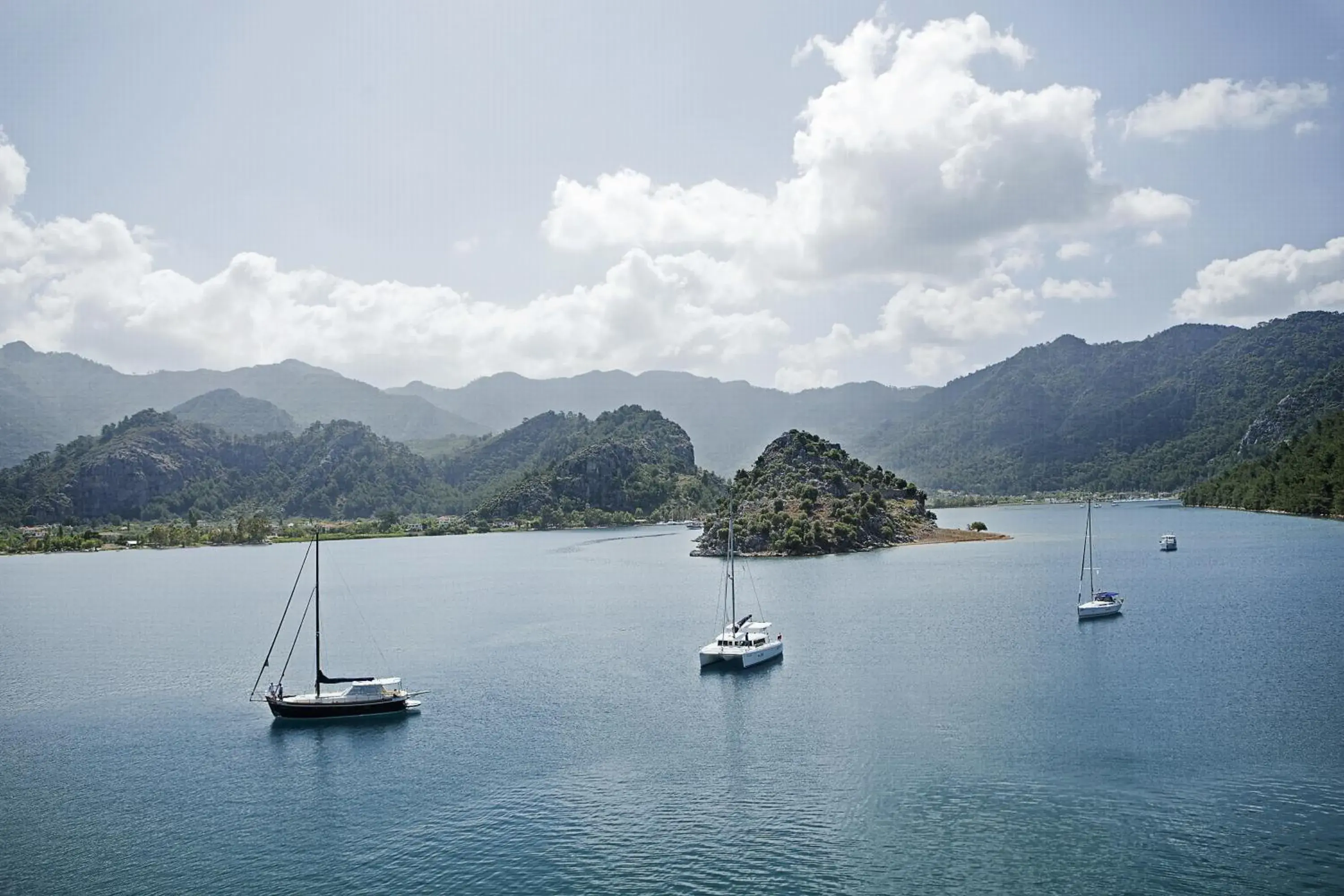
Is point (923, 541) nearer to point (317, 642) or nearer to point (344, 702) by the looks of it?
point (317, 642)

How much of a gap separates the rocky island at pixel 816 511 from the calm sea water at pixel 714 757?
6531 centimetres

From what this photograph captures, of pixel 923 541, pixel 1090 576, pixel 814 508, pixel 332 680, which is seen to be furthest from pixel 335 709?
pixel 923 541

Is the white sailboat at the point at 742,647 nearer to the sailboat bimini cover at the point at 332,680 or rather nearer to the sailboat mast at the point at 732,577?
the sailboat mast at the point at 732,577

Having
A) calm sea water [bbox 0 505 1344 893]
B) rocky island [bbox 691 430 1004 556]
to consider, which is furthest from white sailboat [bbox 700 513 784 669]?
rocky island [bbox 691 430 1004 556]

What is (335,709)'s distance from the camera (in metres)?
54.9

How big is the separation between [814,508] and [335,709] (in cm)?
12394

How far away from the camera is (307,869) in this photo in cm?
3338

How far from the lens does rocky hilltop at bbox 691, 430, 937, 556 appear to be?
15762 cm

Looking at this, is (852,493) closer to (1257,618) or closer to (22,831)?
(1257,618)

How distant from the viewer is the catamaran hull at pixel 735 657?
6431 centimetres

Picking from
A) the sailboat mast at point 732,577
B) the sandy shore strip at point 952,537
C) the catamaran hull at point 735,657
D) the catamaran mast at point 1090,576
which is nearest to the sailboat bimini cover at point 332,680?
the catamaran hull at point 735,657

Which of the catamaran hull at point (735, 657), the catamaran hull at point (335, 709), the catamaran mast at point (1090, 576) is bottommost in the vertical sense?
the catamaran hull at point (335, 709)

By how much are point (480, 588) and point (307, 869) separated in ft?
291

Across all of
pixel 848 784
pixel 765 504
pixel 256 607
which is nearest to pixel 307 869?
pixel 848 784
